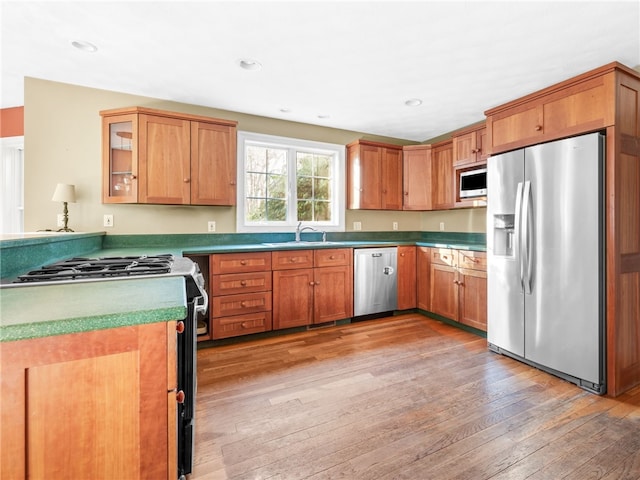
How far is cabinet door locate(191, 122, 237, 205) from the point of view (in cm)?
306

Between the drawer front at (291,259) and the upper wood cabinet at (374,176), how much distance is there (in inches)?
44.9

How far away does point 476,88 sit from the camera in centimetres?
290

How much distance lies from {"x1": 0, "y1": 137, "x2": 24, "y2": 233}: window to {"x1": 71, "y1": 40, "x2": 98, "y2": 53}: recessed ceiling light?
1.91 meters

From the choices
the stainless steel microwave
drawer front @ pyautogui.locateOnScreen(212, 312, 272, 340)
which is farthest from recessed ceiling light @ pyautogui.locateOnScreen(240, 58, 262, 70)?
the stainless steel microwave

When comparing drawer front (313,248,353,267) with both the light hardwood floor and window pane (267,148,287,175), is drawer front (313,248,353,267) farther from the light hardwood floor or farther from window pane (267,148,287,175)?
window pane (267,148,287,175)

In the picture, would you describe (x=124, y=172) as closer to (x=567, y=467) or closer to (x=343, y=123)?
(x=343, y=123)

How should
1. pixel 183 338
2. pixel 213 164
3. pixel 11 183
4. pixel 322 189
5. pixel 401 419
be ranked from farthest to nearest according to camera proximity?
1. pixel 322 189
2. pixel 11 183
3. pixel 213 164
4. pixel 401 419
5. pixel 183 338

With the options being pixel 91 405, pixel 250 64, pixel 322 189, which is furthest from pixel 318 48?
pixel 91 405

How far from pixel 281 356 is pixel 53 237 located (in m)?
1.83

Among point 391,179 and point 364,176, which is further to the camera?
point 391,179

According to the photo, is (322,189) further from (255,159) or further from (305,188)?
(255,159)

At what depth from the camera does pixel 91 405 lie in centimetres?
84

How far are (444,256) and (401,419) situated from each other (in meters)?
2.16

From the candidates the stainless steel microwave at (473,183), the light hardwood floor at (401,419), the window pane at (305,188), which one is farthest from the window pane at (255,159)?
the stainless steel microwave at (473,183)
